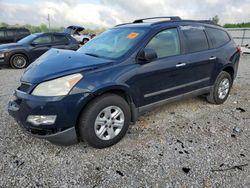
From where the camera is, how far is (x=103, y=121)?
9.52 feet

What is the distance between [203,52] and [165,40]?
3.06 feet

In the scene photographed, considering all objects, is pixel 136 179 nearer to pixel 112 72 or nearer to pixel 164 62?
pixel 112 72

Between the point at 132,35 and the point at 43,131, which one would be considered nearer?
the point at 43,131

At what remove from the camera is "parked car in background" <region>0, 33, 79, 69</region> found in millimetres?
8861

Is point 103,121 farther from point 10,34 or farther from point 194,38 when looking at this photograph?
point 10,34

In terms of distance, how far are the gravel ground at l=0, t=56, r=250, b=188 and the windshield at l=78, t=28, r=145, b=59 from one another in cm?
126

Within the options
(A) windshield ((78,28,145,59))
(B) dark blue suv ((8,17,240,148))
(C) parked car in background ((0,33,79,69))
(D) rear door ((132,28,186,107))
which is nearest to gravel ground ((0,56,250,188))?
(B) dark blue suv ((8,17,240,148))

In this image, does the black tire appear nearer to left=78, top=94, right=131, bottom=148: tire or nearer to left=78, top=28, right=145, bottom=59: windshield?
A: left=78, top=28, right=145, bottom=59: windshield

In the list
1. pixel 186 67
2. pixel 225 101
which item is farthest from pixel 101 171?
pixel 225 101

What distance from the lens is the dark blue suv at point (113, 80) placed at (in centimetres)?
262

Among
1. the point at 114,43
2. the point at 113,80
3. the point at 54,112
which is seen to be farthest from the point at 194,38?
the point at 54,112

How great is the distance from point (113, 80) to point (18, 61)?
7736 millimetres

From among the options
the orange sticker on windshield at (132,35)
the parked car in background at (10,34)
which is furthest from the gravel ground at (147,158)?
the parked car in background at (10,34)

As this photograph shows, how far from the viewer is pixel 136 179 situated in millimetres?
2400
